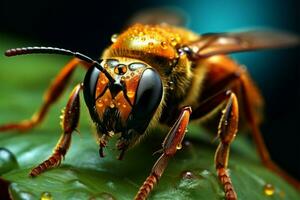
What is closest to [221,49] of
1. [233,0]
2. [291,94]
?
[291,94]

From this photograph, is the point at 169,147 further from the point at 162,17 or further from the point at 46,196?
the point at 162,17

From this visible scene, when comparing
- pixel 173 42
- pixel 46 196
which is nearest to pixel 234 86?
pixel 173 42

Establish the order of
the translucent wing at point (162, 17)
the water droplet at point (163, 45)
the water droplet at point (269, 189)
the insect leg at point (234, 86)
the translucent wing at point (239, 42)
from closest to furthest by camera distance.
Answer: the water droplet at point (269, 189) < the water droplet at point (163, 45) < the translucent wing at point (239, 42) < the insect leg at point (234, 86) < the translucent wing at point (162, 17)

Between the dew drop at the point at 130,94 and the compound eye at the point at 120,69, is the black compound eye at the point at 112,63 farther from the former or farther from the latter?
the dew drop at the point at 130,94

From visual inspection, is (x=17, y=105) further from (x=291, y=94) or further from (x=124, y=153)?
(x=291, y=94)

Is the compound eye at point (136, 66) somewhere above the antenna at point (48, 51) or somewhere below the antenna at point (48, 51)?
below

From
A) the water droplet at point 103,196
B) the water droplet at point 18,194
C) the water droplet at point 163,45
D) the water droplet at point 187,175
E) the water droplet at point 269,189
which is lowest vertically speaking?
the water droplet at point 269,189

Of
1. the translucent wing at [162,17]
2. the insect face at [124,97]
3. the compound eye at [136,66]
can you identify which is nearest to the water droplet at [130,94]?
the insect face at [124,97]

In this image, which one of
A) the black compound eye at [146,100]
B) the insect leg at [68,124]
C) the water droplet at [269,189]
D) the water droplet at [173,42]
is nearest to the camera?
the black compound eye at [146,100]

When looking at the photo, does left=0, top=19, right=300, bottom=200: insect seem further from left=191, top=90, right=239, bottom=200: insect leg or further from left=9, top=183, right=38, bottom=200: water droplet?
left=9, top=183, right=38, bottom=200: water droplet
